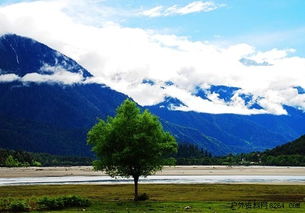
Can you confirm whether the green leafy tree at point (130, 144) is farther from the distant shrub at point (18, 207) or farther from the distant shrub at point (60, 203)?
the distant shrub at point (18, 207)

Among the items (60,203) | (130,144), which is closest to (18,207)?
(60,203)

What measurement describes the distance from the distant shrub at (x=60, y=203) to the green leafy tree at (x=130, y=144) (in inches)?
349

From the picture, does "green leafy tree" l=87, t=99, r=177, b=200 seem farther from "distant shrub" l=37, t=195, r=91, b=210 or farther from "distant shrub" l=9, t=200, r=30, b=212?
"distant shrub" l=9, t=200, r=30, b=212

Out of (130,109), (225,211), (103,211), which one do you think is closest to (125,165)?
(130,109)

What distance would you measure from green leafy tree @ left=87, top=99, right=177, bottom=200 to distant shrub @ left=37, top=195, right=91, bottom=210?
8.87m

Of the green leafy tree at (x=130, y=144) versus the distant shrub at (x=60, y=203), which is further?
the green leafy tree at (x=130, y=144)

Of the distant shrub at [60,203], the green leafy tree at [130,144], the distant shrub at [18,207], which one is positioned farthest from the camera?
the green leafy tree at [130,144]

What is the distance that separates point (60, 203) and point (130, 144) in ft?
46.4

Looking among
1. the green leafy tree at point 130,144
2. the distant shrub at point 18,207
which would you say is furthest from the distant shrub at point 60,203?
the green leafy tree at point 130,144

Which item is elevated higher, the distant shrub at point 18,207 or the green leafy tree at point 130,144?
the green leafy tree at point 130,144

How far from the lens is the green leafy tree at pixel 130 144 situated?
73.2m

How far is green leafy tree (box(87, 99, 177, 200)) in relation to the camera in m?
73.2

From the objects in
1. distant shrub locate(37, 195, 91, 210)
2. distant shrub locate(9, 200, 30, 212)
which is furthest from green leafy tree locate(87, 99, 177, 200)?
distant shrub locate(9, 200, 30, 212)

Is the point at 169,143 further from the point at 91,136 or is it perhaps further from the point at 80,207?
the point at 80,207
